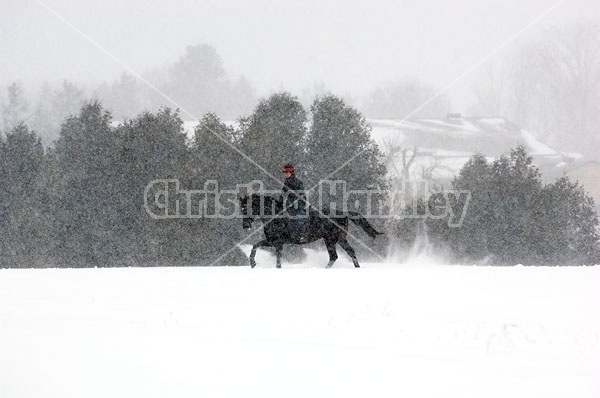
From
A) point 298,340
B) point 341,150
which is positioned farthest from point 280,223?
point 341,150

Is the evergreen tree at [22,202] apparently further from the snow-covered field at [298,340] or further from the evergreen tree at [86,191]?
the snow-covered field at [298,340]

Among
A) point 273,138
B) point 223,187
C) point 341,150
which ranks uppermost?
point 273,138

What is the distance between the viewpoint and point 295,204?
20.0 metres

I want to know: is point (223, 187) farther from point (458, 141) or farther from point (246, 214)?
point (458, 141)

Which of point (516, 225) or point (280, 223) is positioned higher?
point (516, 225)

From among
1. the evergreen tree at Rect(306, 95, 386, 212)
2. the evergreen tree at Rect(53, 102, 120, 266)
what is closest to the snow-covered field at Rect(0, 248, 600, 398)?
the evergreen tree at Rect(306, 95, 386, 212)

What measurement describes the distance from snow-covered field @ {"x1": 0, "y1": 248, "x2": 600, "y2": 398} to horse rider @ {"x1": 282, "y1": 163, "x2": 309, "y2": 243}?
4.72 metres

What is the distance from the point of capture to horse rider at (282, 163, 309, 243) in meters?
19.6

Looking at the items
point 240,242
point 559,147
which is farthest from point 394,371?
point 559,147

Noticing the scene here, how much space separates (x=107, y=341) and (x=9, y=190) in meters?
31.8

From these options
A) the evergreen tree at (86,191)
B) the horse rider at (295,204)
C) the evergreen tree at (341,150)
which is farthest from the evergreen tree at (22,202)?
the horse rider at (295,204)

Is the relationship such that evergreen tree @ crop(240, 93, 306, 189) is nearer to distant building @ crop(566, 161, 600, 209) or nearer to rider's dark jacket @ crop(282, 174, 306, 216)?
rider's dark jacket @ crop(282, 174, 306, 216)

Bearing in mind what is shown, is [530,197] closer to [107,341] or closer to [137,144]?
[137,144]

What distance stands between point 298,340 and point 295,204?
1094 centimetres
